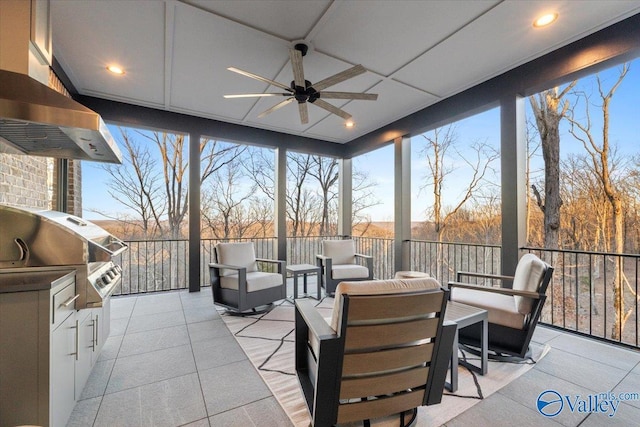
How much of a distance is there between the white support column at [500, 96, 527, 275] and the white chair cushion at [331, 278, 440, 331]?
2.47 metres

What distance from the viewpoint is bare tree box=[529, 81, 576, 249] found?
4586 millimetres

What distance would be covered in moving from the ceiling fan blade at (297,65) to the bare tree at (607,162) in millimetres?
4559

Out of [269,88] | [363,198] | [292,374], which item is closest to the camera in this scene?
[292,374]

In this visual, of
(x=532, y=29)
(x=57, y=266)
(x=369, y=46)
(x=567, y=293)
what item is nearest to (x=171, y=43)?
(x=369, y=46)

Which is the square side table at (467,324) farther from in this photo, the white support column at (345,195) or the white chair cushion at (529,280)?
the white support column at (345,195)

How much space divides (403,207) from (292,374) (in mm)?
3466

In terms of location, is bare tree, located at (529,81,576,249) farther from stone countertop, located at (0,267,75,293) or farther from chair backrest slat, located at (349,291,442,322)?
stone countertop, located at (0,267,75,293)

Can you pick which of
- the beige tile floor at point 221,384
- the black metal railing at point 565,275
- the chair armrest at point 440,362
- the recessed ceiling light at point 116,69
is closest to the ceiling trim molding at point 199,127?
the recessed ceiling light at point 116,69

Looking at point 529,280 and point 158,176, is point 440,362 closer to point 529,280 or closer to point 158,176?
point 529,280

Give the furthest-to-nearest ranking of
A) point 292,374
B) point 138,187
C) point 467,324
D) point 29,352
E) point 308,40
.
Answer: point 138,187
point 308,40
point 292,374
point 467,324
point 29,352

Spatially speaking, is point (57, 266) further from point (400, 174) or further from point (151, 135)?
point (151, 135)

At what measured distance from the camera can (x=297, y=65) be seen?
7.74 feet

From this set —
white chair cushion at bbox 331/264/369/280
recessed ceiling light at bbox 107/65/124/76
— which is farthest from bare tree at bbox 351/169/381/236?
recessed ceiling light at bbox 107/65/124/76

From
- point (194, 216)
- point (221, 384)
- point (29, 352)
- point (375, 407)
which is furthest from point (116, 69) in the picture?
point (375, 407)
